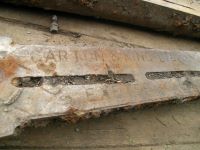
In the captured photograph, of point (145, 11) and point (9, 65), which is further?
point (145, 11)

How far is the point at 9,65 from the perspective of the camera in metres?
1.76

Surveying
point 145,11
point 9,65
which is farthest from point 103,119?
point 145,11

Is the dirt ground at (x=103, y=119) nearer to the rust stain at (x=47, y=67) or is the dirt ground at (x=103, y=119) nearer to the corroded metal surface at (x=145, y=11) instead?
the corroded metal surface at (x=145, y=11)

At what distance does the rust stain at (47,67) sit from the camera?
6.03ft

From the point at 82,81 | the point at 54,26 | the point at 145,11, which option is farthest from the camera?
the point at 145,11

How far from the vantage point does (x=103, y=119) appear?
6.68 feet

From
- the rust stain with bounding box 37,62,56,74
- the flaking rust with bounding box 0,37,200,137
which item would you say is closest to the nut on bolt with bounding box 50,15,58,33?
the flaking rust with bounding box 0,37,200,137

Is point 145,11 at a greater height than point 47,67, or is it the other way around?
point 145,11

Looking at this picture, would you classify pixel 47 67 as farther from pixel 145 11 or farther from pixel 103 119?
pixel 145 11

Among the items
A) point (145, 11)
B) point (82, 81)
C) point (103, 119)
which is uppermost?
point (145, 11)

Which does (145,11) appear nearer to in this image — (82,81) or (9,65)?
(82,81)

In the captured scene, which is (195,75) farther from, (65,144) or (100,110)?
(65,144)

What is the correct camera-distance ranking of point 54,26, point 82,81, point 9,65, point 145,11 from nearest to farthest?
point 9,65, point 82,81, point 54,26, point 145,11

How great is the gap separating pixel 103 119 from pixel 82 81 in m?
0.31
